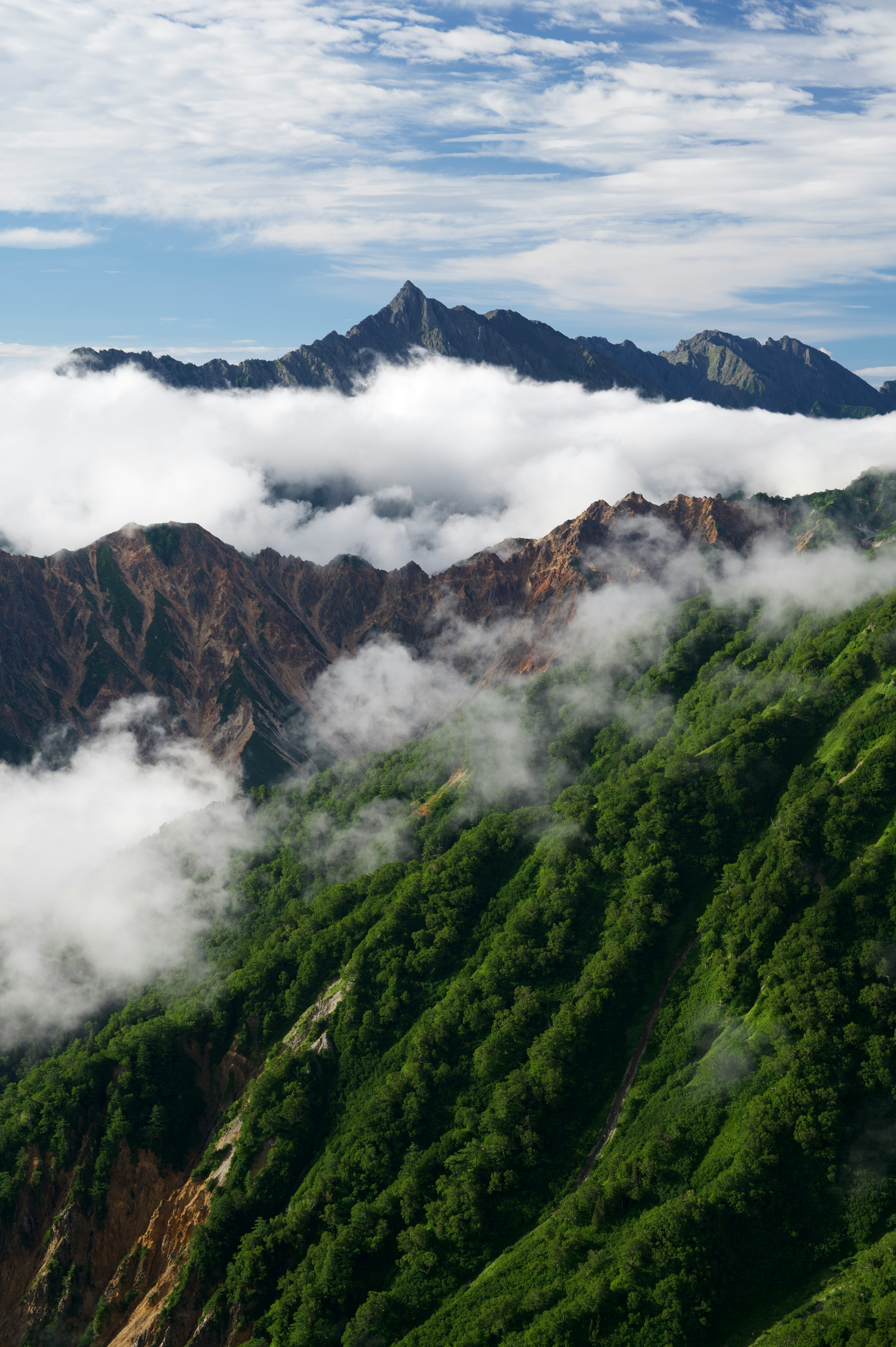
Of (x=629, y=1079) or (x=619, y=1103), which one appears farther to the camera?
(x=629, y=1079)

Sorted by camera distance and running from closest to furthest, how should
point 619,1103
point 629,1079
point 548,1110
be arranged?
point 548,1110, point 619,1103, point 629,1079

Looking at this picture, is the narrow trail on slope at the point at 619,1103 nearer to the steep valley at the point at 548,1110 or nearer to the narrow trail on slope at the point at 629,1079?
the narrow trail on slope at the point at 629,1079

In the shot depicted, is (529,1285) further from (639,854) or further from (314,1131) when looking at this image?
Result: (639,854)

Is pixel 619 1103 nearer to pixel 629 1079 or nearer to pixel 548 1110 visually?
pixel 629 1079

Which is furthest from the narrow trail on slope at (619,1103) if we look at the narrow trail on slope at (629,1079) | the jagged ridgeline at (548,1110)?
the jagged ridgeline at (548,1110)

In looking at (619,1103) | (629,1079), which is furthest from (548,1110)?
(629,1079)

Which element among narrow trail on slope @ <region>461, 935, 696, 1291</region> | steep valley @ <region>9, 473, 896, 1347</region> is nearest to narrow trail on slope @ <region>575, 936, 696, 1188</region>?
narrow trail on slope @ <region>461, 935, 696, 1291</region>

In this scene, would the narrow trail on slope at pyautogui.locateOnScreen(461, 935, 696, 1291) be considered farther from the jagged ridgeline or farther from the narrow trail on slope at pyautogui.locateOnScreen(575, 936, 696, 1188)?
the jagged ridgeline
